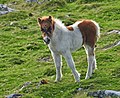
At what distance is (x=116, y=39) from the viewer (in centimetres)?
2573

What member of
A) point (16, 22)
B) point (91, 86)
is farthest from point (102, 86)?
point (16, 22)

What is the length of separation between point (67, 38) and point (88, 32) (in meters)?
1.27

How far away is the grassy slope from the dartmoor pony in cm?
81

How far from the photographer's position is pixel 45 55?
2514 cm

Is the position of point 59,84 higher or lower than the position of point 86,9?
higher

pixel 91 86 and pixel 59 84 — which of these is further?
pixel 59 84

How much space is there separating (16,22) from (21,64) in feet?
44.0

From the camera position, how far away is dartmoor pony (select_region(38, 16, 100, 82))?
623 inches

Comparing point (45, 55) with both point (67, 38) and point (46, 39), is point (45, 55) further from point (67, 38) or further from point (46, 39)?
point (46, 39)

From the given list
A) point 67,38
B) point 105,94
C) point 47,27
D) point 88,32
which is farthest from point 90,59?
point 105,94

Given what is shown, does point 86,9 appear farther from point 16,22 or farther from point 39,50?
point 39,50

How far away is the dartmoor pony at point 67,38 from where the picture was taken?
51.9ft

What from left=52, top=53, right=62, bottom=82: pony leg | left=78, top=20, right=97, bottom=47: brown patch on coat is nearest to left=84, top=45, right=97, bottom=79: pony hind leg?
left=78, top=20, right=97, bottom=47: brown patch on coat

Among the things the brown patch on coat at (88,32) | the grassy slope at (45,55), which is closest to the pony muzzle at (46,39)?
the grassy slope at (45,55)
